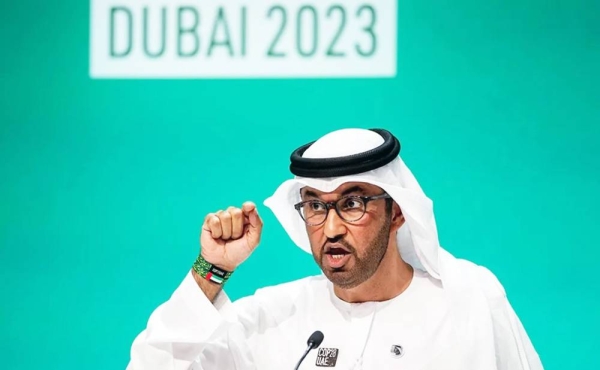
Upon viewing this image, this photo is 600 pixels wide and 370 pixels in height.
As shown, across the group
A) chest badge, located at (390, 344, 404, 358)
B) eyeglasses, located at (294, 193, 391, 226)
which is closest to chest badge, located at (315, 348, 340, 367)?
chest badge, located at (390, 344, 404, 358)

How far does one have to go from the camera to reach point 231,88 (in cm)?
387

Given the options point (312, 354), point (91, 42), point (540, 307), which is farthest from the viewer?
point (91, 42)

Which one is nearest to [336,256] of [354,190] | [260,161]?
[354,190]

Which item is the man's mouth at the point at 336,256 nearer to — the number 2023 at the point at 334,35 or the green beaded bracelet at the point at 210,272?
the green beaded bracelet at the point at 210,272

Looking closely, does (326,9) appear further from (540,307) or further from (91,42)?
(540,307)

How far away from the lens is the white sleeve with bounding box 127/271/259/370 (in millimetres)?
2900

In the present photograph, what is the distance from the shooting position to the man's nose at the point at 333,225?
2.86 meters

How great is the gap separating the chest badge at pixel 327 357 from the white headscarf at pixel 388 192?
364 millimetres

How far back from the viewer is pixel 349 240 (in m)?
2.90

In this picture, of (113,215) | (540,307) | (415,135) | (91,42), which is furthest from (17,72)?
(540,307)

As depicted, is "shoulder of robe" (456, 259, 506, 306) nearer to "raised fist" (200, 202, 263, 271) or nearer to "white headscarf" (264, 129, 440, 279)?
"white headscarf" (264, 129, 440, 279)

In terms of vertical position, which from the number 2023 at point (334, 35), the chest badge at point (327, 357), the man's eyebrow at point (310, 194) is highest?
the number 2023 at point (334, 35)

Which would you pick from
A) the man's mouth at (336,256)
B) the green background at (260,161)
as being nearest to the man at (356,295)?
Answer: the man's mouth at (336,256)

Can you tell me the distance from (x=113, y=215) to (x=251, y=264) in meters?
0.56
